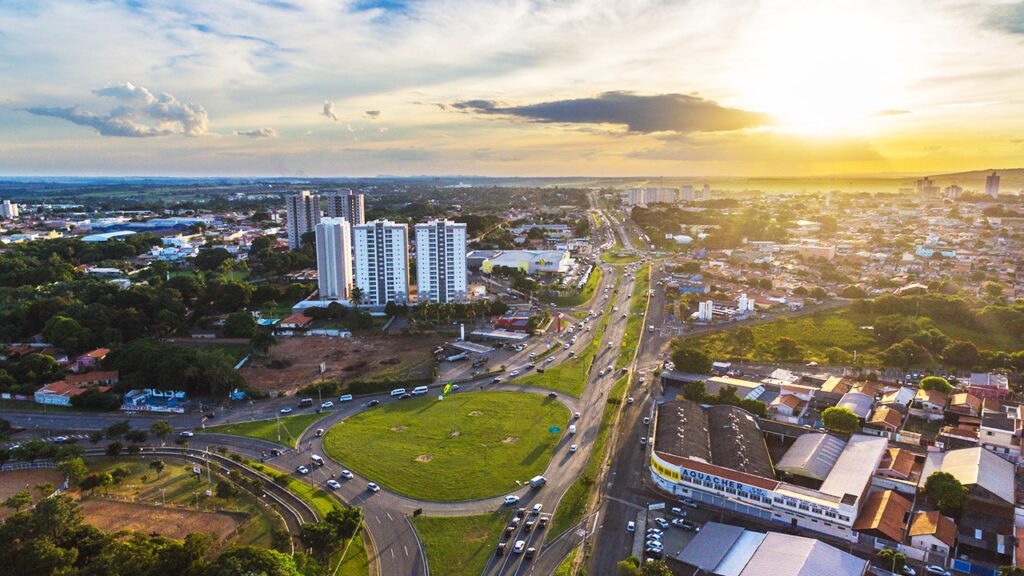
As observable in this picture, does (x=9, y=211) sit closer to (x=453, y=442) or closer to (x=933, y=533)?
(x=453, y=442)

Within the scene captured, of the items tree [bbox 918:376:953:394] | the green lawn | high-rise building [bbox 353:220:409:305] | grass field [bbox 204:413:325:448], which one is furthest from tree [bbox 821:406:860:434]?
high-rise building [bbox 353:220:409:305]

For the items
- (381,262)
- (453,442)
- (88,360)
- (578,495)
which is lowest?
(578,495)

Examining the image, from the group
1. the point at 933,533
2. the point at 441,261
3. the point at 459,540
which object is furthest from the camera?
the point at 441,261

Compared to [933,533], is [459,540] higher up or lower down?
lower down

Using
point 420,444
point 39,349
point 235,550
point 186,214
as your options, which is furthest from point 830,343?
point 186,214

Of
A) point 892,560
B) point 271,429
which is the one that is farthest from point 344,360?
point 892,560

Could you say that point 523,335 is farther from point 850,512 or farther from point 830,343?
point 850,512
